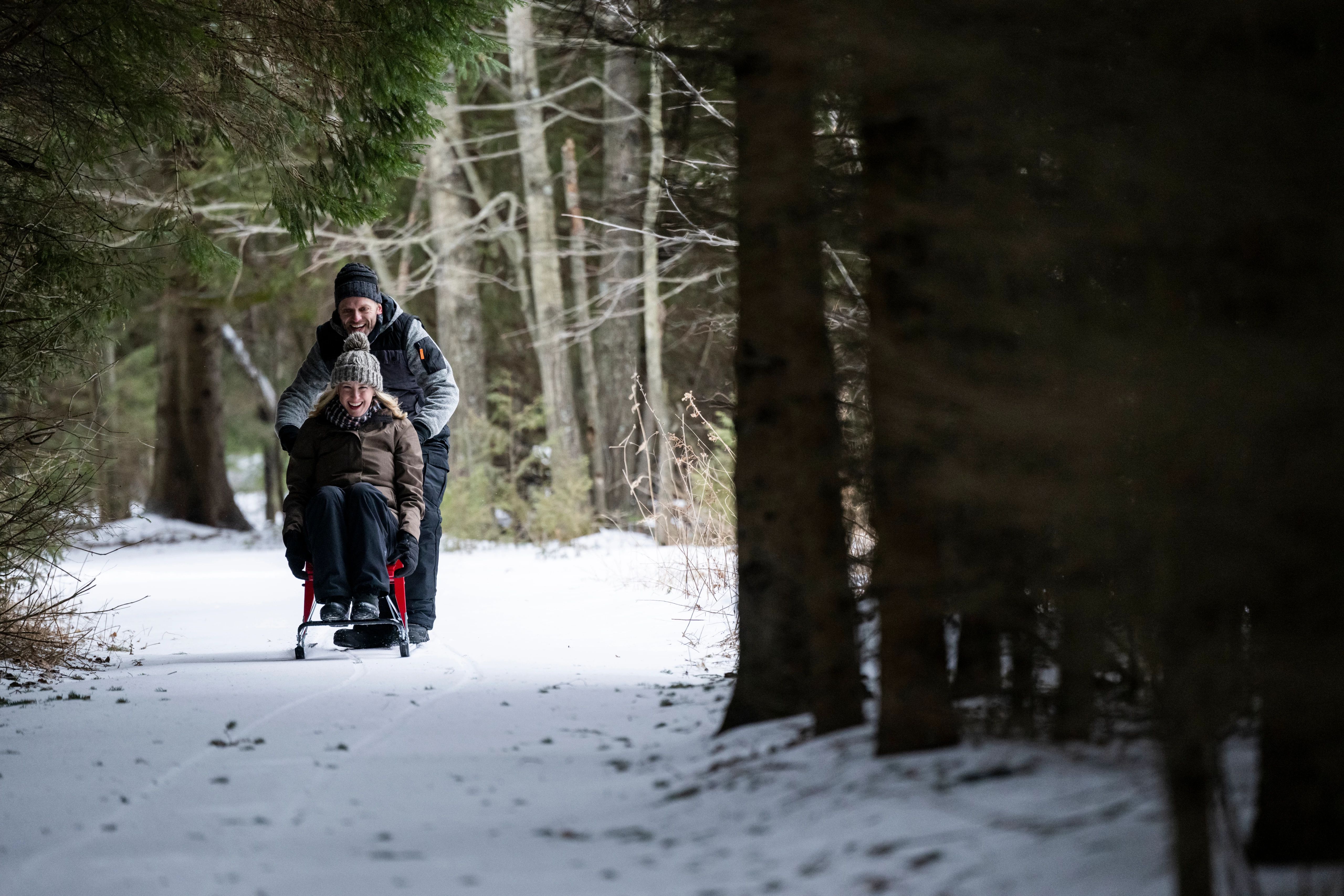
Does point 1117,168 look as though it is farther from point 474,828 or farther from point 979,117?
point 474,828

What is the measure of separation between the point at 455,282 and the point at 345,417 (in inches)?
442

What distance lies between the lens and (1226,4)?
204cm

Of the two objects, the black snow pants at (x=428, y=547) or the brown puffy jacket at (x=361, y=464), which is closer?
the brown puffy jacket at (x=361, y=464)

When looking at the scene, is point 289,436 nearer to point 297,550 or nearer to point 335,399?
point 335,399

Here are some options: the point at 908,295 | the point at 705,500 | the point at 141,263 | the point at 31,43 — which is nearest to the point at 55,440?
the point at 141,263

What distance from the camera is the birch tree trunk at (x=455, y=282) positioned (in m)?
17.2

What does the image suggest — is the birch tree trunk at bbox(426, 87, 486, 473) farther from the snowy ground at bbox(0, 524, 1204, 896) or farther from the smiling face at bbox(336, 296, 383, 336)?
the snowy ground at bbox(0, 524, 1204, 896)

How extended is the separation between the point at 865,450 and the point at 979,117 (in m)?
1.30

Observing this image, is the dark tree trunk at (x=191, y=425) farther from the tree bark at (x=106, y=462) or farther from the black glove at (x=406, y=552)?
the black glove at (x=406, y=552)

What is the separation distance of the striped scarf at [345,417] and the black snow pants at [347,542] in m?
0.39

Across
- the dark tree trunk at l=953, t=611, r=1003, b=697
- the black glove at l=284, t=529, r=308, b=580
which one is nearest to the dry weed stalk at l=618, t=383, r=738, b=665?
the black glove at l=284, t=529, r=308, b=580

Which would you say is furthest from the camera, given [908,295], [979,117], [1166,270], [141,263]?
[141,263]

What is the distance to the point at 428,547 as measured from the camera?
6.80m

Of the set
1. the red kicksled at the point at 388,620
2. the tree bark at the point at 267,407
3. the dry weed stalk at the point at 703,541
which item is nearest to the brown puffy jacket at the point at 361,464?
the red kicksled at the point at 388,620
